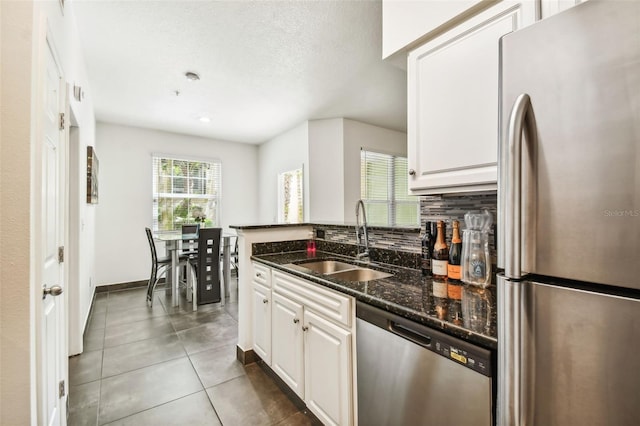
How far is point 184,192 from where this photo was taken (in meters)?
5.21

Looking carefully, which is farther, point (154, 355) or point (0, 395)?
point (154, 355)

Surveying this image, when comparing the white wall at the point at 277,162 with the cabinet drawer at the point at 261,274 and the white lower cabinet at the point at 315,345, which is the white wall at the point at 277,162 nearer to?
the cabinet drawer at the point at 261,274

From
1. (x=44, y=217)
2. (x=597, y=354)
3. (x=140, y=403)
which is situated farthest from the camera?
(x=140, y=403)

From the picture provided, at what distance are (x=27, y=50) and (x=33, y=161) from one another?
1.31 feet

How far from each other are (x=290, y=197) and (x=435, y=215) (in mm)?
3638

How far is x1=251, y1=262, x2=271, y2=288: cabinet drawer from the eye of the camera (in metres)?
2.07

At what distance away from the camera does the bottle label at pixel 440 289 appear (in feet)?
4.12

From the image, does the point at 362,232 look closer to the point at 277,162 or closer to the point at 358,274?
the point at 358,274

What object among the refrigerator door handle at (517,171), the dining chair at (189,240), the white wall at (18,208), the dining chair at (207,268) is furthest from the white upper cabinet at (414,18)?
the dining chair at (189,240)

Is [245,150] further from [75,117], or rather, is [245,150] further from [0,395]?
[0,395]

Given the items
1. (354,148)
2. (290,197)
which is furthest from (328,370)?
(290,197)

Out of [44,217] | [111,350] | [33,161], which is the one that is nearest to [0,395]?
[44,217]

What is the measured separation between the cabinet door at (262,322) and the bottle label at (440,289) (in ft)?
3.78

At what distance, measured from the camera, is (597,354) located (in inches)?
22.4
